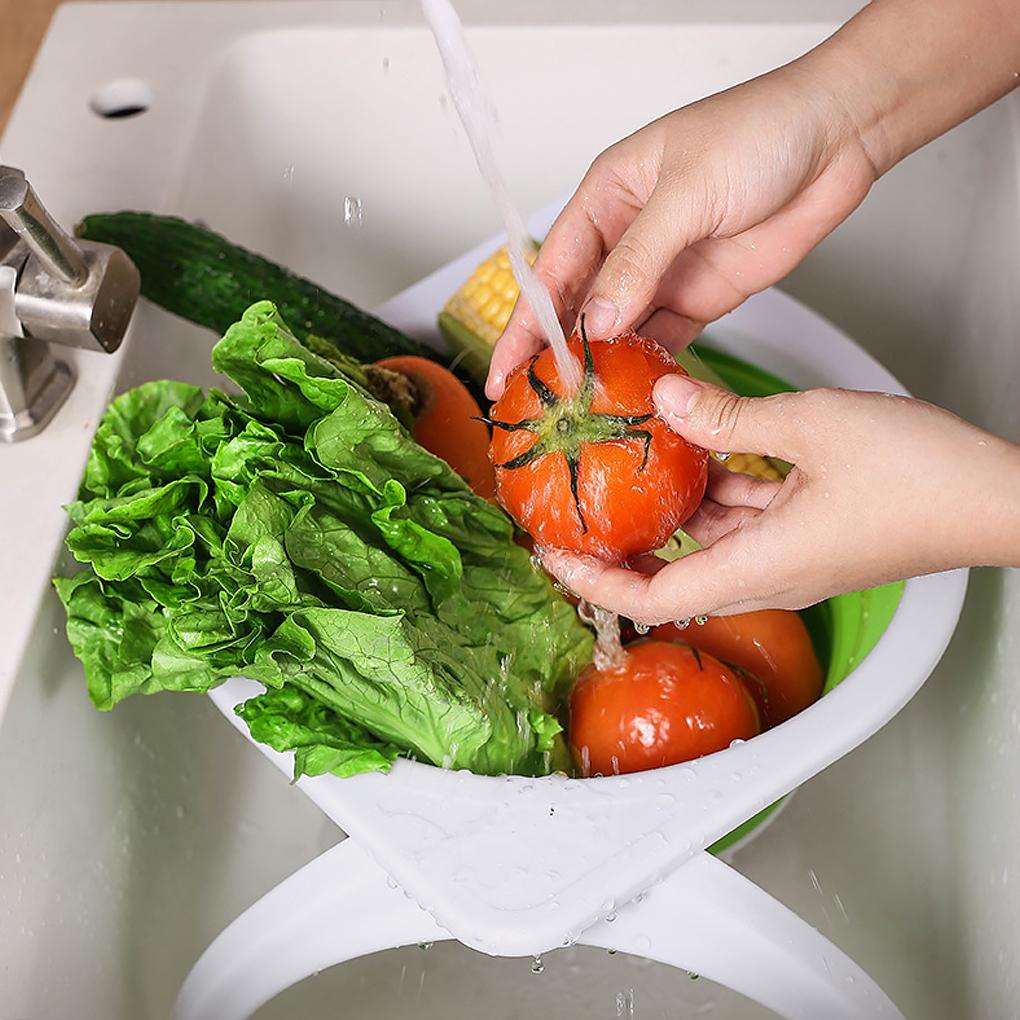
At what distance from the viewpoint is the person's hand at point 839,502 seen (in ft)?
1.85

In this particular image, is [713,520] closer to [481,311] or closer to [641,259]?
[641,259]

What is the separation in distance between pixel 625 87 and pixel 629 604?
53cm

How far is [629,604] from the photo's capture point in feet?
1.99

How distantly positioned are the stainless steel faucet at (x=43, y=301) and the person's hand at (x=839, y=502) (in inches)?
12.0

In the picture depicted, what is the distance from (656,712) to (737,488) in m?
0.13

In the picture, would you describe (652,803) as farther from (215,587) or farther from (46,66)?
(46,66)

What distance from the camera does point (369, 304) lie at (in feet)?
3.49

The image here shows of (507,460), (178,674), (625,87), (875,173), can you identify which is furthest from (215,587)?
(625,87)

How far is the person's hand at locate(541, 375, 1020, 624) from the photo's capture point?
563mm

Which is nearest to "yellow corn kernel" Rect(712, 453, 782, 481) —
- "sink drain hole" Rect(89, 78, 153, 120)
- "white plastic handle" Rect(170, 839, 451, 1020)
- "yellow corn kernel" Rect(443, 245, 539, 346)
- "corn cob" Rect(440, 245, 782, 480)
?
"corn cob" Rect(440, 245, 782, 480)

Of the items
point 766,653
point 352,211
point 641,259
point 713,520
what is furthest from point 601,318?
point 352,211

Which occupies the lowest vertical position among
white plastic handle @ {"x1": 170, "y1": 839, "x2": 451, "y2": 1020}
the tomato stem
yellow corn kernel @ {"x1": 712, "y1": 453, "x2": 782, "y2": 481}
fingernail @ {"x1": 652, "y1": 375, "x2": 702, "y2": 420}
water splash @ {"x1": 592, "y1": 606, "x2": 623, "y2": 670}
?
white plastic handle @ {"x1": 170, "y1": 839, "x2": 451, "y2": 1020}

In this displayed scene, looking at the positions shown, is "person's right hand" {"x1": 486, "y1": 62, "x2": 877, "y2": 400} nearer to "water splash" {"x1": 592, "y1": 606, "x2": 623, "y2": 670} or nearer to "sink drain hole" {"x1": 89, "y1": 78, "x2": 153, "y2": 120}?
"water splash" {"x1": 592, "y1": 606, "x2": 623, "y2": 670}

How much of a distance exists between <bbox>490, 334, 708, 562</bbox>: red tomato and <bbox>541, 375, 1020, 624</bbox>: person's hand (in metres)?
0.02
